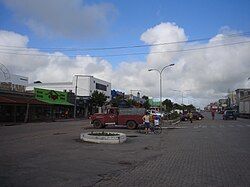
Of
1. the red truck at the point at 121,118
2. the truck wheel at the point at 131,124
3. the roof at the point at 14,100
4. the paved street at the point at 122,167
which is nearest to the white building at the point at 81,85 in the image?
the roof at the point at 14,100

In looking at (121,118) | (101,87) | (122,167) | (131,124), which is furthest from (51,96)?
(122,167)

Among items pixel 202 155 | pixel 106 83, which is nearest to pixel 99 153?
pixel 202 155

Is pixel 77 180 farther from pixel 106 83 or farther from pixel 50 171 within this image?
pixel 106 83

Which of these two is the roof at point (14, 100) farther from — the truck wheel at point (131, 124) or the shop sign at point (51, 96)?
the truck wheel at point (131, 124)

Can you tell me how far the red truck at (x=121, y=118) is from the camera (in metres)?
34.7

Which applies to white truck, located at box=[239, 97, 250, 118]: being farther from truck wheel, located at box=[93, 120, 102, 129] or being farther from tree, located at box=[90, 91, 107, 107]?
truck wheel, located at box=[93, 120, 102, 129]

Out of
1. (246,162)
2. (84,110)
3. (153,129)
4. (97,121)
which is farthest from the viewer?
(84,110)

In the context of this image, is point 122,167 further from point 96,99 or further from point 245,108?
point 245,108

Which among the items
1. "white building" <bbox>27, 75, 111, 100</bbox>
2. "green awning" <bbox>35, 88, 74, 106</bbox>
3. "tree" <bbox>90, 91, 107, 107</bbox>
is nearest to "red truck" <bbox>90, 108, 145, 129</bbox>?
"green awning" <bbox>35, 88, 74, 106</bbox>

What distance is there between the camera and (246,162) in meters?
13.0

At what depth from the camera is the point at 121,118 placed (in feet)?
115

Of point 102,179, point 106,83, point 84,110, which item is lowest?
point 102,179

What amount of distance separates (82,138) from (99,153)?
233 inches

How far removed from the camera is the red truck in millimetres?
34737
